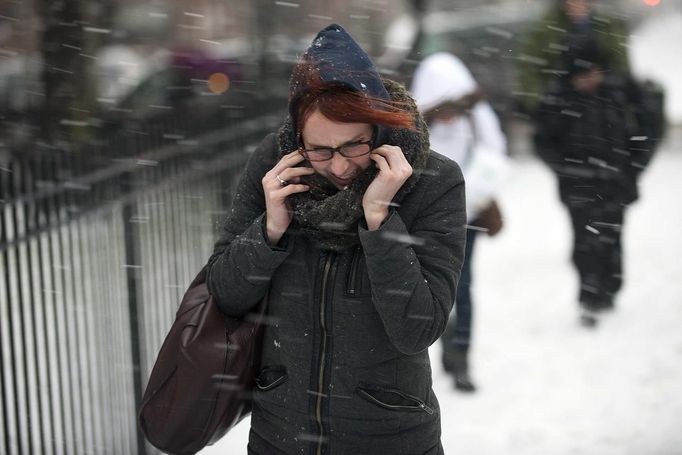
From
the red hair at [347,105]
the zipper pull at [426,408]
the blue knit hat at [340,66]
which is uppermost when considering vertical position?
the blue knit hat at [340,66]

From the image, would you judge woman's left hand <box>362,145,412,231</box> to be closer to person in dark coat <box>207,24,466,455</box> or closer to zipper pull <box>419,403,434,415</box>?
person in dark coat <box>207,24,466,455</box>

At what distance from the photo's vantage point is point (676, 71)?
17234 millimetres

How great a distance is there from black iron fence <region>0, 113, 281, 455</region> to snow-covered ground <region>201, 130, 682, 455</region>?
68 cm

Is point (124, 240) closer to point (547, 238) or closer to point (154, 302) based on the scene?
point (154, 302)

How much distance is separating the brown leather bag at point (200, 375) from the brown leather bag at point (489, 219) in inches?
125

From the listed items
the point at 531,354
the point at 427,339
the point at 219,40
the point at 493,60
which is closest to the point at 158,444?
the point at 427,339

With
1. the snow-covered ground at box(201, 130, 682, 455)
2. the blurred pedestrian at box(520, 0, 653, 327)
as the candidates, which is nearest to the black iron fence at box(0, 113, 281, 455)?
the snow-covered ground at box(201, 130, 682, 455)

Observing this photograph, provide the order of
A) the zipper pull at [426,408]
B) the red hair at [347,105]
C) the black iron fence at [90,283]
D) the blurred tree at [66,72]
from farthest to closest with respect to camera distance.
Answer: the blurred tree at [66,72] < the black iron fence at [90,283] < the zipper pull at [426,408] < the red hair at [347,105]

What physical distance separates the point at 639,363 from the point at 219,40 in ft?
50.3

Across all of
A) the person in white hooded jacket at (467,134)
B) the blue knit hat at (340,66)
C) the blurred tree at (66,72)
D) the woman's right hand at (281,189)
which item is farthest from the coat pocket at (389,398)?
the blurred tree at (66,72)

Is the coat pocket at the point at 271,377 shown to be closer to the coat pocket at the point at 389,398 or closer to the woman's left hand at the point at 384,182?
the coat pocket at the point at 389,398

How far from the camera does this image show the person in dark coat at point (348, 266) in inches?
90.5

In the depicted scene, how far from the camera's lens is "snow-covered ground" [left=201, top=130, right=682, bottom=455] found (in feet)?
16.5

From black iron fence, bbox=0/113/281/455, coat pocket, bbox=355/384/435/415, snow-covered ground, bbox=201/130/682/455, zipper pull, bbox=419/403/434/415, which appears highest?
coat pocket, bbox=355/384/435/415
